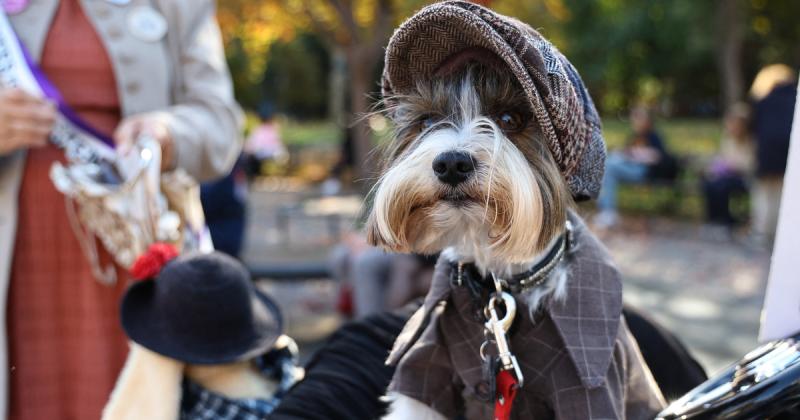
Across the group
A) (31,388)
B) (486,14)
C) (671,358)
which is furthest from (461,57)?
(31,388)

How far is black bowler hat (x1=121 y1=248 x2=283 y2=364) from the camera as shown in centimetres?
181

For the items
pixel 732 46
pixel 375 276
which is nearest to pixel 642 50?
pixel 732 46

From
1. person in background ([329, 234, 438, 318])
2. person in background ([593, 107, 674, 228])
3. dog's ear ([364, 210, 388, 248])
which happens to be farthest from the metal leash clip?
person in background ([593, 107, 674, 228])

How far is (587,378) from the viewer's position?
4.78 ft

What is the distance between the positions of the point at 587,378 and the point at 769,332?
433 mm

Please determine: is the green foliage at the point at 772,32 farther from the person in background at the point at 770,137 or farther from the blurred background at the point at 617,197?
the person in background at the point at 770,137

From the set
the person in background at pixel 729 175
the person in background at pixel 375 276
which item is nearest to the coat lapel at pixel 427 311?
the person in background at pixel 375 276

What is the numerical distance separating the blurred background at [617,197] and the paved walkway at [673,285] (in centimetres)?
2

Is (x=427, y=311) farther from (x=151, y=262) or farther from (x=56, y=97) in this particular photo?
(x=56, y=97)

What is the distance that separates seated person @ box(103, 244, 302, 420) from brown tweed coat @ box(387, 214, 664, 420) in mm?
466

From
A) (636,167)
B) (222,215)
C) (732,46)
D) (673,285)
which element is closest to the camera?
(222,215)

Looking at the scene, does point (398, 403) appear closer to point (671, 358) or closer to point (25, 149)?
point (671, 358)

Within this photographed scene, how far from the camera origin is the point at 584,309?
5.10 feet

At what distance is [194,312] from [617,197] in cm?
1042
